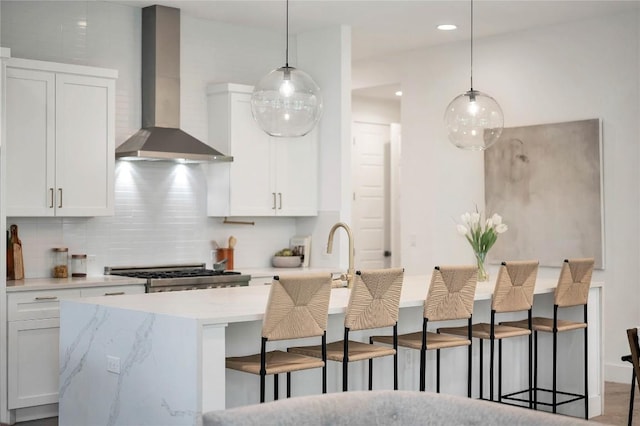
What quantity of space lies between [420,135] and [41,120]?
3840mm

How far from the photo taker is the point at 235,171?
7254 mm

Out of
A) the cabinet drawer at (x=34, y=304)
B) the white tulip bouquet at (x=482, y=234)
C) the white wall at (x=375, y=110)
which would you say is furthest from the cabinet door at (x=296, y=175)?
the white wall at (x=375, y=110)

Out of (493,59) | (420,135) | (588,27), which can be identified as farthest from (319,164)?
(588,27)

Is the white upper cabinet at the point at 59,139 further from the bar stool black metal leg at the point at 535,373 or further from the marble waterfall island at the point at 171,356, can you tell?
the bar stool black metal leg at the point at 535,373

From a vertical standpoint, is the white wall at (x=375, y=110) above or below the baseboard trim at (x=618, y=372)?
above

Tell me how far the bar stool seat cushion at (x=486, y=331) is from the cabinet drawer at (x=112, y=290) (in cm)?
220

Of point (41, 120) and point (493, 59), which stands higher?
point (493, 59)

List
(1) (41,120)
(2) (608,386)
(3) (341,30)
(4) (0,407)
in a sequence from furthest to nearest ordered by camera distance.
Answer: (3) (341,30), (2) (608,386), (1) (41,120), (4) (0,407)

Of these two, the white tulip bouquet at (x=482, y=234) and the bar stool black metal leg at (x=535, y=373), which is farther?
the white tulip bouquet at (x=482, y=234)

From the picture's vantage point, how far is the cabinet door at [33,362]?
5688mm

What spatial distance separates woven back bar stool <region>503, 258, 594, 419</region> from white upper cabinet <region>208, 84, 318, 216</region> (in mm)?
2477

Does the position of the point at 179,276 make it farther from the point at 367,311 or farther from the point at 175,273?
the point at 367,311

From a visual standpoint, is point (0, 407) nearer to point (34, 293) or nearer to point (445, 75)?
point (34, 293)

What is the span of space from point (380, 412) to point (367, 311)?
1.79 meters
